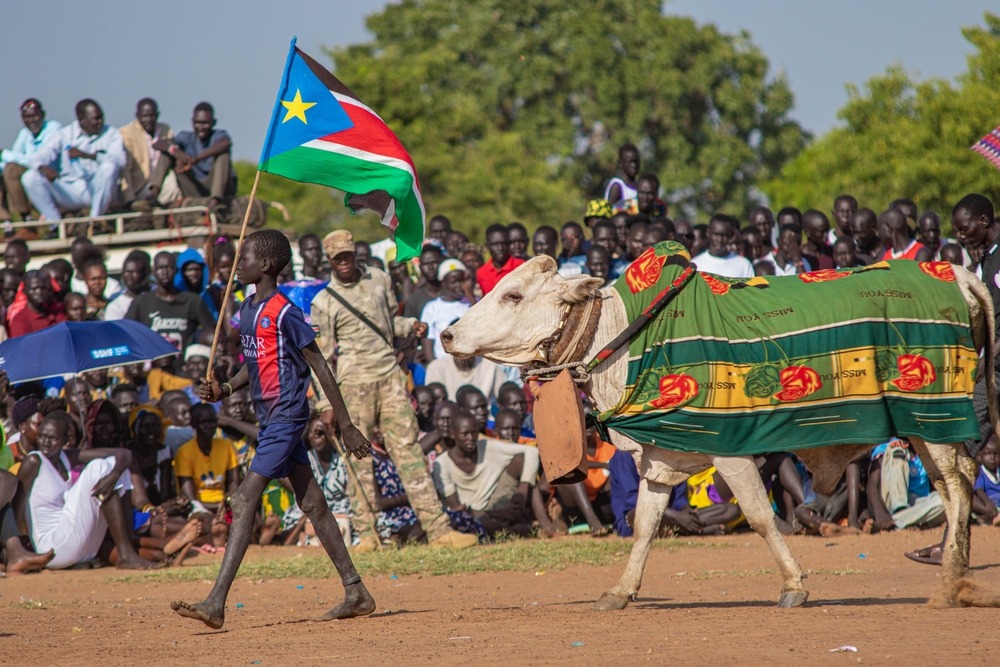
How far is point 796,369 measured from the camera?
7.86 meters

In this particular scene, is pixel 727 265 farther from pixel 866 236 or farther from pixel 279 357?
pixel 279 357

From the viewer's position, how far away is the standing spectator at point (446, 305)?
48.1 ft

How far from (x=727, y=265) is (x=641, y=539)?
20.8 ft

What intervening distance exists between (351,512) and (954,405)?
6.41 metres

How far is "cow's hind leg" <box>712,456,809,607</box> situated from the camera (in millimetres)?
7875

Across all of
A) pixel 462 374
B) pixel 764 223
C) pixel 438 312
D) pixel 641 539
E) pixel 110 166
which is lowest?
pixel 641 539

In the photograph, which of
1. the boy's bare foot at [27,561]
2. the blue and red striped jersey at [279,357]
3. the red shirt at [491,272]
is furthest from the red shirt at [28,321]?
the blue and red striped jersey at [279,357]

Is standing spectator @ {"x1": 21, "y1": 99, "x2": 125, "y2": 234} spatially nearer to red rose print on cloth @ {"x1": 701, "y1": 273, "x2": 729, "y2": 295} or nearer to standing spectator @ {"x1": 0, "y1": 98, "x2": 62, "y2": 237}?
standing spectator @ {"x1": 0, "y1": 98, "x2": 62, "y2": 237}

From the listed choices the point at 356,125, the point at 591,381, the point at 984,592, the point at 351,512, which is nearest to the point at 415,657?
the point at 591,381

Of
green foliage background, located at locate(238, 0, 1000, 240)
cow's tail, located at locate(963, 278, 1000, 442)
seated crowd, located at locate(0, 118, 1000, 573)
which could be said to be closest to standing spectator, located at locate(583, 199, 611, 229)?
seated crowd, located at locate(0, 118, 1000, 573)

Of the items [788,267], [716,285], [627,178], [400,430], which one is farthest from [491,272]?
[716,285]

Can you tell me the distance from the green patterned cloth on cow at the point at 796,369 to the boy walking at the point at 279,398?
1.75m

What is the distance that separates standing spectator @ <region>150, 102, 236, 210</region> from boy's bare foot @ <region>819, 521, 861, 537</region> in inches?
360

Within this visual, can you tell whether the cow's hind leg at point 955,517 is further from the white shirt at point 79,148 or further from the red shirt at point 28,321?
the white shirt at point 79,148
